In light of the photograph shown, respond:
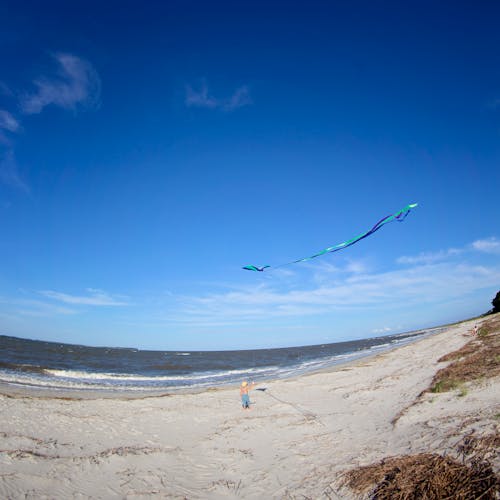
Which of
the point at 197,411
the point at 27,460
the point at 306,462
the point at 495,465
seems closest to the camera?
the point at 495,465

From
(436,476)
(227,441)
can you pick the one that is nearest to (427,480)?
(436,476)

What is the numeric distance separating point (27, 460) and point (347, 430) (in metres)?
8.55

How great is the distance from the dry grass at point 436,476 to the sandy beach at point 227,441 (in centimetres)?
40

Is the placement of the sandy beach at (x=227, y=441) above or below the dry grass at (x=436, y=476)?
below

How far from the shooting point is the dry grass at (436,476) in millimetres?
3831

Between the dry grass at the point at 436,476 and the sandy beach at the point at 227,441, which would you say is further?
the sandy beach at the point at 227,441

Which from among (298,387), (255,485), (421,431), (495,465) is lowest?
(298,387)

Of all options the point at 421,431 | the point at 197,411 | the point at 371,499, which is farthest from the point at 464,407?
the point at 197,411

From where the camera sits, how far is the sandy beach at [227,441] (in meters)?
6.36

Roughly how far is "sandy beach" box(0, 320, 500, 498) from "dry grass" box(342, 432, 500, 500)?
15.9 inches

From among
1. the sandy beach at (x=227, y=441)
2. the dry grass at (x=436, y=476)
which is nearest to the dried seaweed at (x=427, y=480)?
the dry grass at (x=436, y=476)

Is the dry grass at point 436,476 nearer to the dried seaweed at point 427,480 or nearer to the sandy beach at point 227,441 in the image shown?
the dried seaweed at point 427,480

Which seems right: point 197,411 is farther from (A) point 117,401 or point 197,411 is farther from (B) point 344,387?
(B) point 344,387

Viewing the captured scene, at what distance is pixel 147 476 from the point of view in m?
7.10
